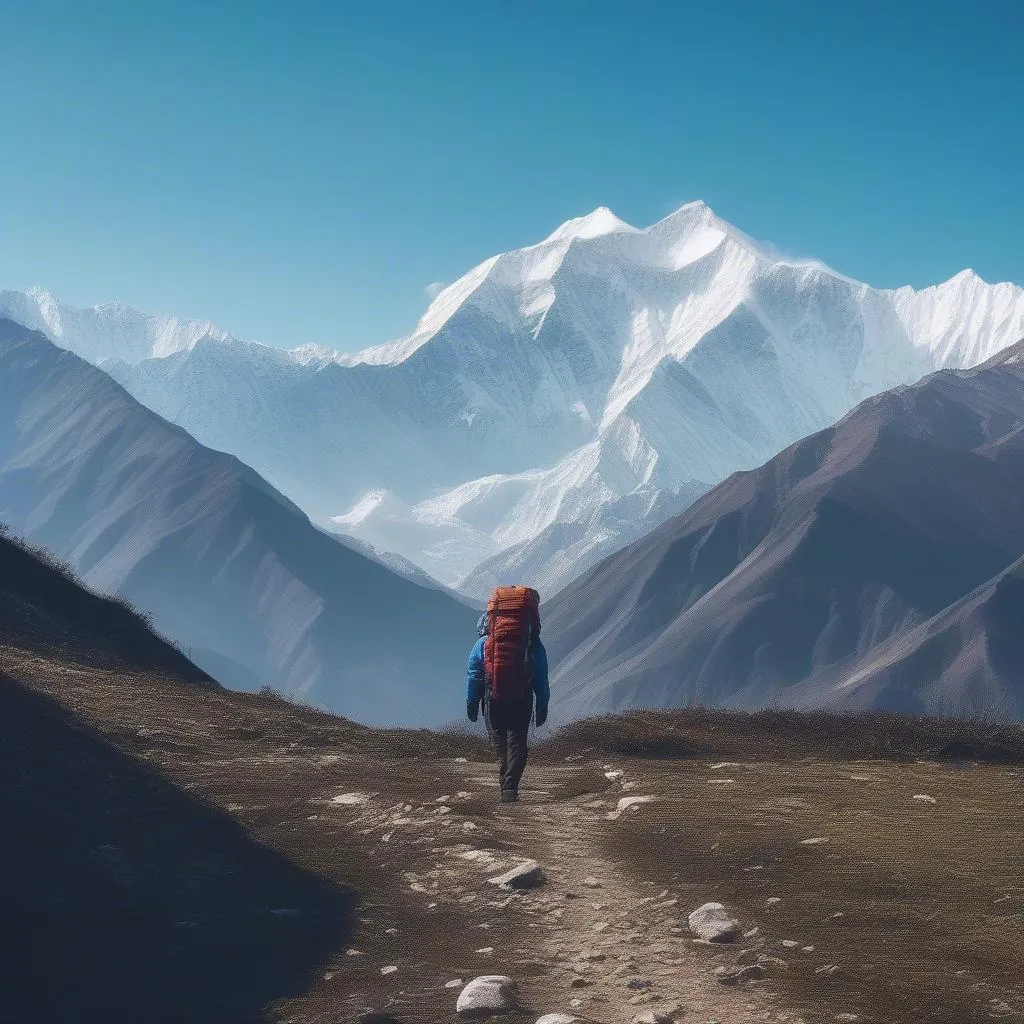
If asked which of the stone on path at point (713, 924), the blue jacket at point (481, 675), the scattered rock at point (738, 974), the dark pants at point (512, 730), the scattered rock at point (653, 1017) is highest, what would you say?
the blue jacket at point (481, 675)

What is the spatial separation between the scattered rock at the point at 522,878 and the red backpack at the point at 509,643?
9.72 ft

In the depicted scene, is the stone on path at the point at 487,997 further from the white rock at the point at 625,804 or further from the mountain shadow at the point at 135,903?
the white rock at the point at 625,804

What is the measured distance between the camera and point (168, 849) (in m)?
9.41

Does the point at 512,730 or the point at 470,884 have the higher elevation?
the point at 512,730

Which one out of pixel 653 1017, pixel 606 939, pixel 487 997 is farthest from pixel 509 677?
pixel 653 1017

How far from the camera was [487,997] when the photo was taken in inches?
277

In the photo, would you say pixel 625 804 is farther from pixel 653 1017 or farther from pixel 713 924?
pixel 653 1017

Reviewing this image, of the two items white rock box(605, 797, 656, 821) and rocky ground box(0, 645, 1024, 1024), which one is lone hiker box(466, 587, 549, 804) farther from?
white rock box(605, 797, 656, 821)

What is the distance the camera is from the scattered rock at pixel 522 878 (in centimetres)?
916

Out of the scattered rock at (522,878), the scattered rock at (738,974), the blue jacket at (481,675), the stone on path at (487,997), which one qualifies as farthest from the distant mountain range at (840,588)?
the stone on path at (487,997)

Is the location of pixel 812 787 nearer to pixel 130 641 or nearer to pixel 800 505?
pixel 130 641

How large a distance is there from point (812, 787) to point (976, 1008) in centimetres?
609

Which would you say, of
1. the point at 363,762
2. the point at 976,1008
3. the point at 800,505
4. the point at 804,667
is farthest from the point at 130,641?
the point at 800,505

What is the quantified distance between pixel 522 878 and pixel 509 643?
3427mm
